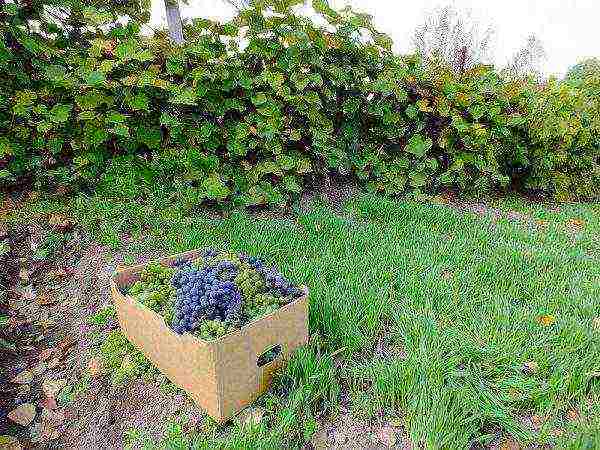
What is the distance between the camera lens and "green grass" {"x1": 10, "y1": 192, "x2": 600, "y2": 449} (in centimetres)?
157

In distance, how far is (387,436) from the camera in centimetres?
155

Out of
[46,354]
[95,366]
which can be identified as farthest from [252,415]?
[46,354]

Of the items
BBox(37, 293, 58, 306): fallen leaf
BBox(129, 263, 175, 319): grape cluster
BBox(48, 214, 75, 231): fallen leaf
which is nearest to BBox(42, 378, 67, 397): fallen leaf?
BBox(129, 263, 175, 319): grape cluster

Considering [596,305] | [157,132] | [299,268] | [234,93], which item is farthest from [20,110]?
[596,305]

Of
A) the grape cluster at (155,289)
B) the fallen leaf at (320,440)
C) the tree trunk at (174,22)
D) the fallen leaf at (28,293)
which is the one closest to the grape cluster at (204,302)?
the grape cluster at (155,289)

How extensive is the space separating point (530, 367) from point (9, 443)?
203 cm

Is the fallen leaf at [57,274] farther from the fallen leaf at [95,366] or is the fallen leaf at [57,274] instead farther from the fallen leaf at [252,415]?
the fallen leaf at [252,415]

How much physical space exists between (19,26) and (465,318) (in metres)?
3.17

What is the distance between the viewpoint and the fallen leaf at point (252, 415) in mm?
1587

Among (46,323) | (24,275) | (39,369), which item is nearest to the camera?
(39,369)

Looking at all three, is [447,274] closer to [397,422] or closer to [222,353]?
[397,422]

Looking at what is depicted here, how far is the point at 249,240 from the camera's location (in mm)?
2738

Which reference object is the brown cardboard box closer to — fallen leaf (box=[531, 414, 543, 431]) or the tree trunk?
fallen leaf (box=[531, 414, 543, 431])

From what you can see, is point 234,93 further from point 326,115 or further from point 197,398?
point 197,398
